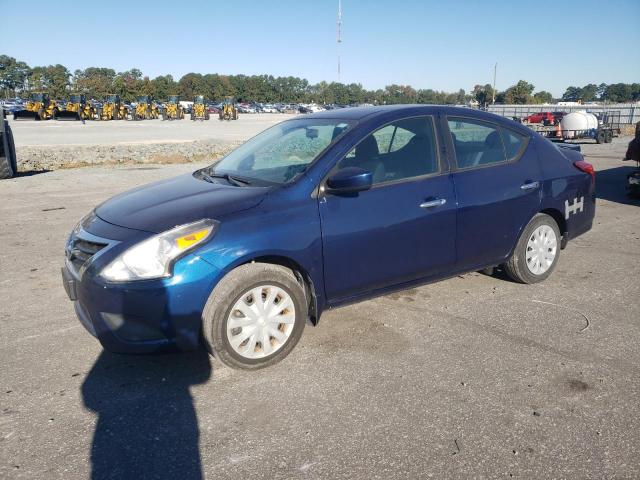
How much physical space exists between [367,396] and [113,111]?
170ft

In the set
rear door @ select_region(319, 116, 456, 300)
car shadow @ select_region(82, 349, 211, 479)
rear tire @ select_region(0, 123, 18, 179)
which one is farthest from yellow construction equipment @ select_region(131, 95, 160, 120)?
car shadow @ select_region(82, 349, 211, 479)

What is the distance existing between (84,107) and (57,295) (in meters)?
46.2

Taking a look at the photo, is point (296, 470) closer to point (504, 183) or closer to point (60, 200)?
point (504, 183)

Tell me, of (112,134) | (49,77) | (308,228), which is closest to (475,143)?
(308,228)

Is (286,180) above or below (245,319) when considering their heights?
above

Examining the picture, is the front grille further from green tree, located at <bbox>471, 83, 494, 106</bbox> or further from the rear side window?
green tree, located at <bbox>471, 83, 494, 106</bbox>

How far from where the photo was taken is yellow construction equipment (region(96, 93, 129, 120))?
A: 4822cm

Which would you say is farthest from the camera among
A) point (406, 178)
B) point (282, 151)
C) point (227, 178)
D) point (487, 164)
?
point (487, 164)

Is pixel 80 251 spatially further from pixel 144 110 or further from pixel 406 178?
pixel 144 110

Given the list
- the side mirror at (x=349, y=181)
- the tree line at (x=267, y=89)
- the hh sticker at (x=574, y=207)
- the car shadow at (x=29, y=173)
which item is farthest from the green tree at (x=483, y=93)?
the side mirror at (x=349, y=181)

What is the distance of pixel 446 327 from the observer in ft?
13.4

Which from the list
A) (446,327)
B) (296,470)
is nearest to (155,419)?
(296,470)

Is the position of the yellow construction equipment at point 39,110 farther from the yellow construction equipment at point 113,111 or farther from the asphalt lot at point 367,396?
the asphalt lot at point 367,396

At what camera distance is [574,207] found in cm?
512
